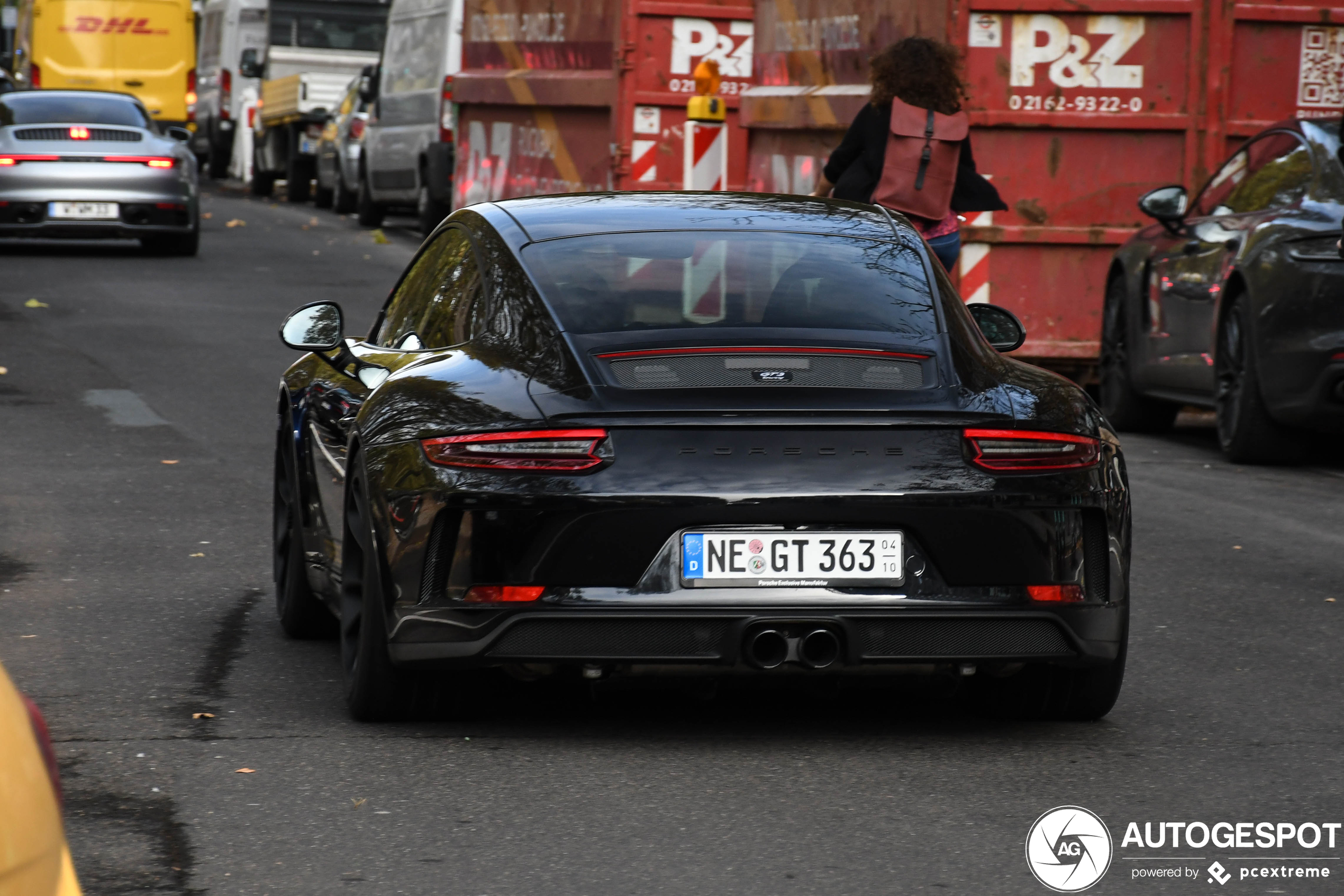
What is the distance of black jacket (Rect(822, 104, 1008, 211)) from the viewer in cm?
1059

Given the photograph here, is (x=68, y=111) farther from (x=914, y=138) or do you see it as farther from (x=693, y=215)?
(x=693, y=215)

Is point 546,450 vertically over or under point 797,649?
over

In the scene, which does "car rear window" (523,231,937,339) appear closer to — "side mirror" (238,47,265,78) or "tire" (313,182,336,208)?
"tire" (313,182,336,208)

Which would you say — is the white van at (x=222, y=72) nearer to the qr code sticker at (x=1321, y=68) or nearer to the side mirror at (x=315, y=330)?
the qr code sticker at (x=1321, y=68)

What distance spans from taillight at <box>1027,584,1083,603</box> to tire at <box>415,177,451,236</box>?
2038cm

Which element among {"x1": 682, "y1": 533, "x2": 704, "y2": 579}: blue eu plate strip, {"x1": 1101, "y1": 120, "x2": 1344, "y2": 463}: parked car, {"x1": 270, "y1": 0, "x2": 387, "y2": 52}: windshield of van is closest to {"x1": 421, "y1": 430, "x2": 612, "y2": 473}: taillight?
{"x1": 682, "y1": 533, "x2": 704, "y2": 579}: blue eu plate strip

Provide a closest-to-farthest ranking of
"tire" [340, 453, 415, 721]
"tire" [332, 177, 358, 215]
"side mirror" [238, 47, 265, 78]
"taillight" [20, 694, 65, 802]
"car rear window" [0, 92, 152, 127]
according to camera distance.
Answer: "taillight" [20, 694, 65, 802] → "tire" [340, 453, 415, 721] → "car rear window" [0, 92, 152, 127] → "tire" [332, 177, 358, 215] → "side mirror" [238, 47, 265, 78]

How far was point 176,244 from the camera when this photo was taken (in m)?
23.0

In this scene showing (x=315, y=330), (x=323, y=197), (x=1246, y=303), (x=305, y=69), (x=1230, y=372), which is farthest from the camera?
(x=305, y=69)

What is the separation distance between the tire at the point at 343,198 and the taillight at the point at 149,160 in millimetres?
9727

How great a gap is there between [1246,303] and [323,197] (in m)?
25.4

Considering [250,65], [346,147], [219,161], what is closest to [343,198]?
[346,147]

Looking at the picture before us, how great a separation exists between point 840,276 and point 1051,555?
3.10ft

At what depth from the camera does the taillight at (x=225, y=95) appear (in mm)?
43094
